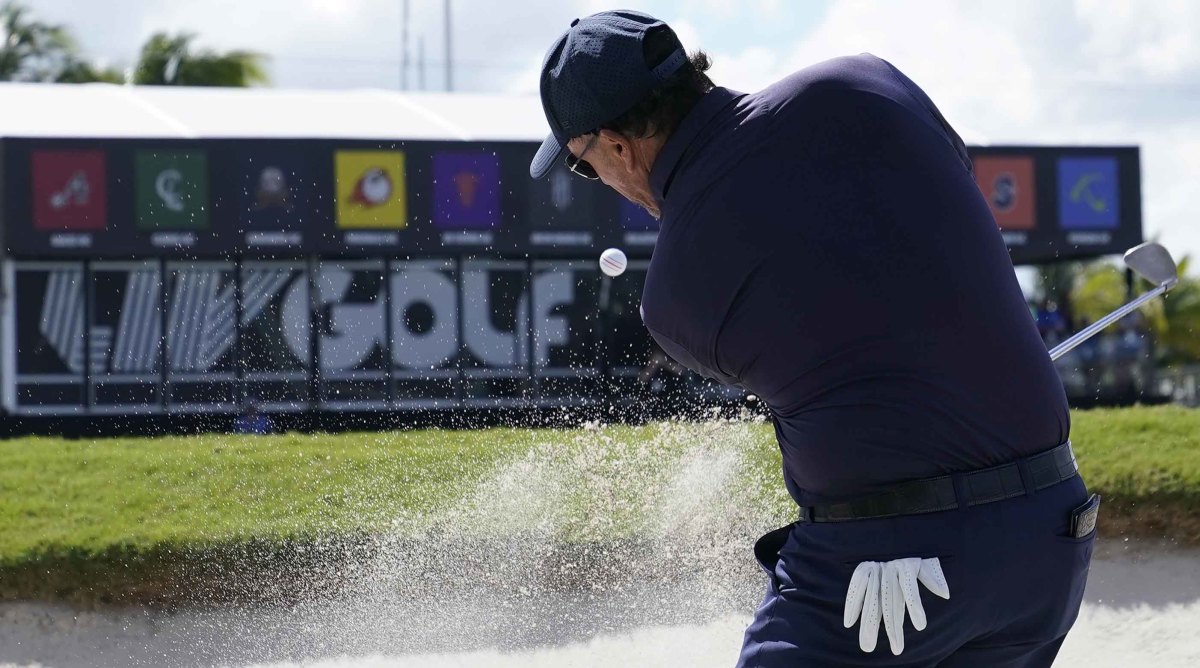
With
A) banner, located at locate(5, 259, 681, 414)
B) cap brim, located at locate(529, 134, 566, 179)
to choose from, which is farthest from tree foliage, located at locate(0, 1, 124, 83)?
cap brim, located at locate(529, 134, 566, 179)

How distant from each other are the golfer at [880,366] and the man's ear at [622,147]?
Result: 152 millimetres

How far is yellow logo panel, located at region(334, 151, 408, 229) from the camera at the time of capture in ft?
56.7

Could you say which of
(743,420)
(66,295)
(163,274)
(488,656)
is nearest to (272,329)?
(163,274)

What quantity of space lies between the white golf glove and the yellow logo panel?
15.9m

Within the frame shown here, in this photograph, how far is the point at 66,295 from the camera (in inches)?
735

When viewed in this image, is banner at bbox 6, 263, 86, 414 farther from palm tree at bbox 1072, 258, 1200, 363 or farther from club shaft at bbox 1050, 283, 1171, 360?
palm tree at bbox 1072, 258, 1200, 363

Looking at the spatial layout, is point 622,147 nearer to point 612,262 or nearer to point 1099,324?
point 1099,324

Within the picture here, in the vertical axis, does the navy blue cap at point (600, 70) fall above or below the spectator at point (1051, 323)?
above

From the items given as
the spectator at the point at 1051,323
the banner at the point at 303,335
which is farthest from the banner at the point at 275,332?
the spectator at the point at 1051,323

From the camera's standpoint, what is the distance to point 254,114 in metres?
19.9

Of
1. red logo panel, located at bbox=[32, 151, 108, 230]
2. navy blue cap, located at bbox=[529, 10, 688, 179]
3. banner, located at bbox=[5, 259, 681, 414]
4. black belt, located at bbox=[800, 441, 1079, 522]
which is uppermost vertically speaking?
navy blue cap, located at bbox=[529, 10, 688, 179]

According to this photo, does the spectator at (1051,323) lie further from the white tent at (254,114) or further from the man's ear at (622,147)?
the man's ear at (622,147)

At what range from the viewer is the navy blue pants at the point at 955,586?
1.89 metres

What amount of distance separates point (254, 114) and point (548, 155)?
728 inches
